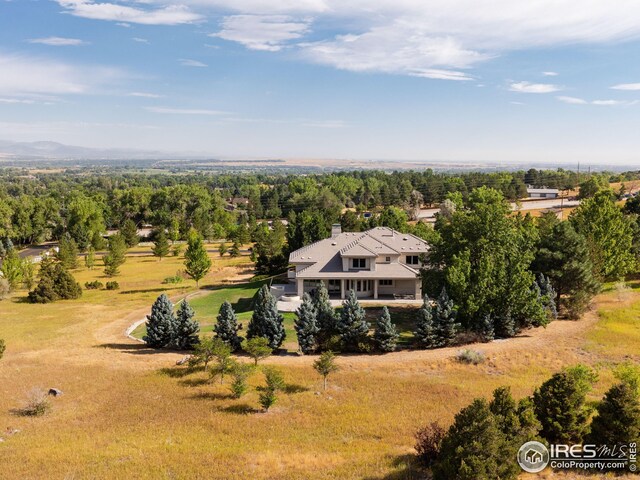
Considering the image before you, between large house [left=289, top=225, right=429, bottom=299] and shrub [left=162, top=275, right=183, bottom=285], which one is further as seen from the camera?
shrub [left=162, top=275, right=183, bottom=285]

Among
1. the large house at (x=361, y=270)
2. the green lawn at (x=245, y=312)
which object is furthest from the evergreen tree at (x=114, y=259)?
the large house at (x=361, y=270)

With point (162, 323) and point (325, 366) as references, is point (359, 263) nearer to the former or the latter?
point (162, 323)

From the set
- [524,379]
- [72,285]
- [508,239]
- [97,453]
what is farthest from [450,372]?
[72,285]

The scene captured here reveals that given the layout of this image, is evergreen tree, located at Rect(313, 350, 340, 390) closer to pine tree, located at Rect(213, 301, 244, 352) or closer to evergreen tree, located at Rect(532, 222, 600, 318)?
pine tree, located at Rect(213, 301, 244, 352)

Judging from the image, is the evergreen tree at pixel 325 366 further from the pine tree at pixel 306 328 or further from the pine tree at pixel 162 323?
the pine tree at pixel 162 323

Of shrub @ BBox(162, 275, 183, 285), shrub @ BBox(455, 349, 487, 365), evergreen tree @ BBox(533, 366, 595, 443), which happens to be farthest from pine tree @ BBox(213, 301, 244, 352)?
shrub @ BBox(162, 275, 183, 285)

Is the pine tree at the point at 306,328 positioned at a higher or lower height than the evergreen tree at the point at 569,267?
lower
